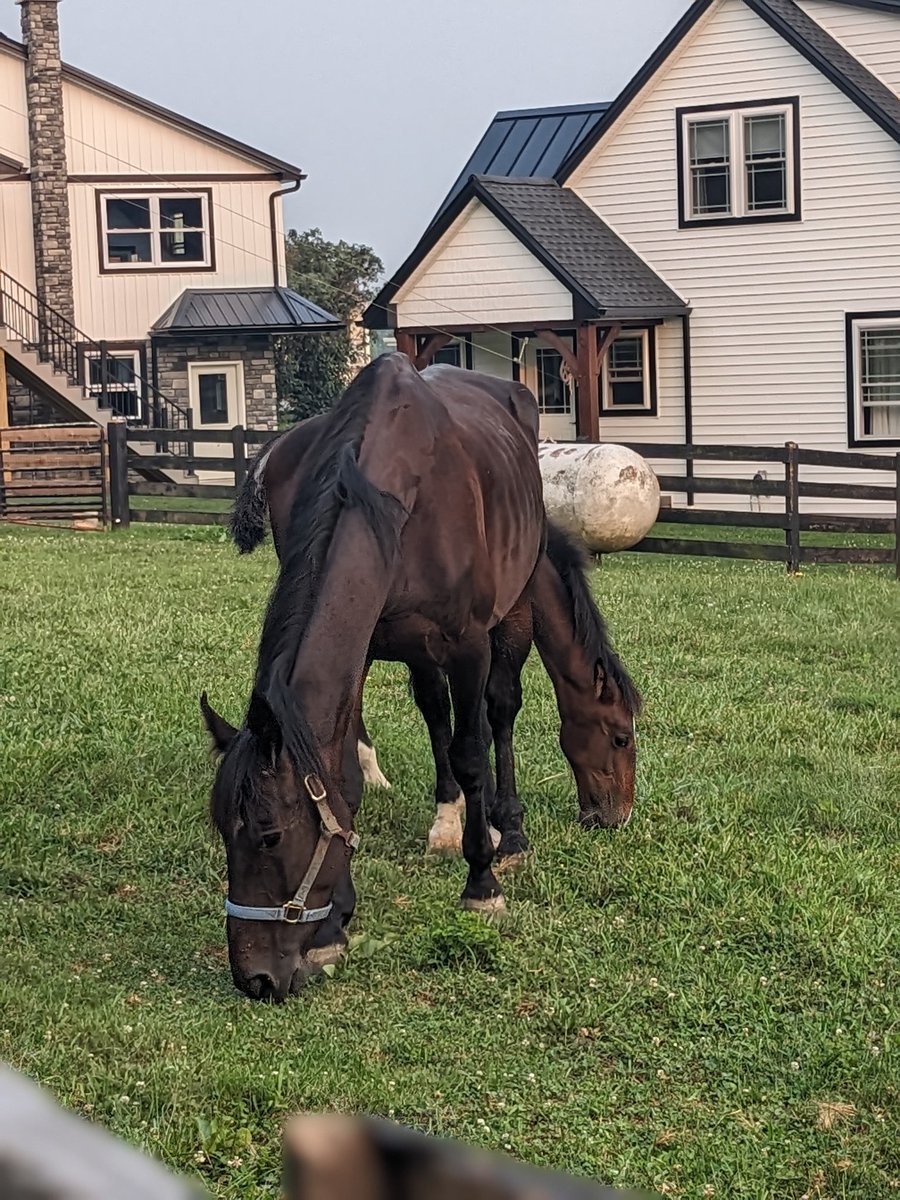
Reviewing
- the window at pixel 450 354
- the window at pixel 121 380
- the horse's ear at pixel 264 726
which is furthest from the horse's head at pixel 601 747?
the window at pixel 121 380

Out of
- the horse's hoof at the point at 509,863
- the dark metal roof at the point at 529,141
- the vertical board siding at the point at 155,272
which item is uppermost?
the dark metal roof at the point at 529,141

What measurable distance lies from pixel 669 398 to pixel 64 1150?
24.7 m

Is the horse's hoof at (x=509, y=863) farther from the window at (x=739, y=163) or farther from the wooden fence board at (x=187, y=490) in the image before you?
the window at (x=739, y=163)

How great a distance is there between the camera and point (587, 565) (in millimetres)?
7141

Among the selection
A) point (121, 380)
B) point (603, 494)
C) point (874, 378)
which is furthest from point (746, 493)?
point (121, 380)

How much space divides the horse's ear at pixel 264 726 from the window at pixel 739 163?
20008mm

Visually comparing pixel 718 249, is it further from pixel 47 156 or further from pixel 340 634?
pixel 340 634

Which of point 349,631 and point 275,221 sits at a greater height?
point 275,221

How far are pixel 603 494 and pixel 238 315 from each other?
17645mm

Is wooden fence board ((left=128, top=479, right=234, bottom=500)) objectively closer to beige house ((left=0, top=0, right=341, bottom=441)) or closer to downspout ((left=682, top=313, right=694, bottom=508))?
downspout ((left=682, top=313, right=694, bottom=508))

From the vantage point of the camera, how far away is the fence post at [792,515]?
16109 mm

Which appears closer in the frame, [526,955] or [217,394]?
[526,955]

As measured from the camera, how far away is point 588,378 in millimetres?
22625

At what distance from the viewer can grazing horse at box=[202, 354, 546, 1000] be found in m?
4.75
